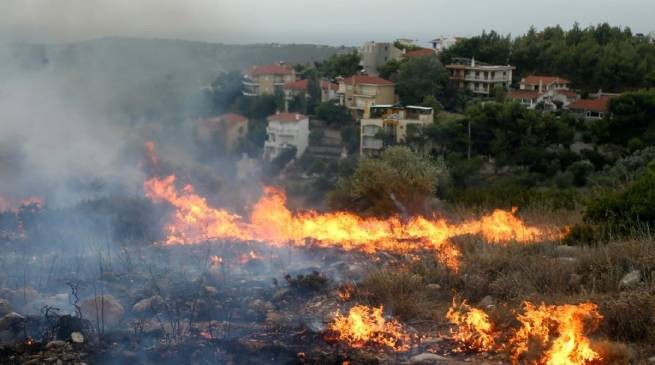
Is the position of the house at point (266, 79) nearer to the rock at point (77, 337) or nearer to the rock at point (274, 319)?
the rock at point (274, 319)

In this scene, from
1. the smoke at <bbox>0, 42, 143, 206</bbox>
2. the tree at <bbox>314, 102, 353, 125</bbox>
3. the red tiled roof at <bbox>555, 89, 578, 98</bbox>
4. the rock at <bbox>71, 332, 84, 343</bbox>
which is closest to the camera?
the rock at <bbox>71, 332, 84, 343</bbox>

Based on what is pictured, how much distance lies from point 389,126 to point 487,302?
85.6ft

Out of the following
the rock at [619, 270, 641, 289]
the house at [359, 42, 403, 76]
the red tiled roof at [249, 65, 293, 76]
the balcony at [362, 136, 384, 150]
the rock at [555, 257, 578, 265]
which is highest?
the house at [359, 42, 403, 76]

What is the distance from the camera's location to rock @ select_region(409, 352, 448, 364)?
195 inches

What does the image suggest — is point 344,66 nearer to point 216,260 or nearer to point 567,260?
point 216,260

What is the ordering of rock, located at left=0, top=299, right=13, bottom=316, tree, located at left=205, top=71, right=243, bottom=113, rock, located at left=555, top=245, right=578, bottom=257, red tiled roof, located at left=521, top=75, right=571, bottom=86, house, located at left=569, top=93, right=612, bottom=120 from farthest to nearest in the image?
1. red tiled roof, located at left=521, top=75, right=571, bottom=86
2. tree, located at left=205, top=71, right=243, bottom=113
3. house, located at left=569, top=93, right=612, bottom=120
4. rock, located at left=555, top=245, right=578, bottom=257
5. rock, located at left=0, top=299, right=13, bottom=316

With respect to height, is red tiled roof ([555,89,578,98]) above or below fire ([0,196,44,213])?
above

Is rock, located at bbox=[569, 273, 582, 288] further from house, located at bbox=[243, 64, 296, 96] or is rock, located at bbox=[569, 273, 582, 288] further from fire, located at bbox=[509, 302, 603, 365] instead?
house, located at bbox=[243, 64, 296, 96]

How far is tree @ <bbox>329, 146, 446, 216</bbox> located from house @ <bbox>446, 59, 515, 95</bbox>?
26014 mm

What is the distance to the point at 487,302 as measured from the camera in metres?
6.09

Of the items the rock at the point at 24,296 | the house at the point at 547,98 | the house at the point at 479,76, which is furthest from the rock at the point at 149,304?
the house at the point at 479,76

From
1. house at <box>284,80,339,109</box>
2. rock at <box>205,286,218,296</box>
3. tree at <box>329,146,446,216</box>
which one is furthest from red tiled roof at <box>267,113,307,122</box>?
rock at <box>205,286,218,296</box>

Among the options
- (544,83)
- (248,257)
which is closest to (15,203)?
(248,257)

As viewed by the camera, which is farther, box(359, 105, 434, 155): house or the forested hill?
box(359, 105, 434, 155): house
